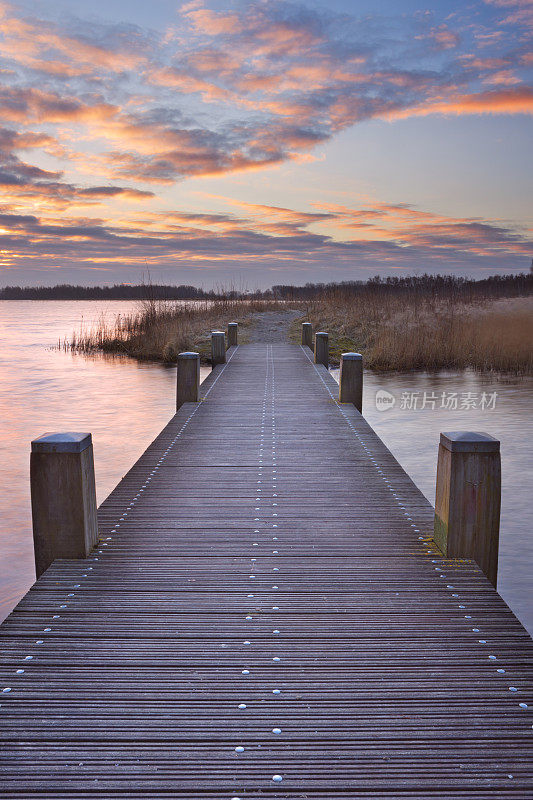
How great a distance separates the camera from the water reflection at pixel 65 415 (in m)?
6.92

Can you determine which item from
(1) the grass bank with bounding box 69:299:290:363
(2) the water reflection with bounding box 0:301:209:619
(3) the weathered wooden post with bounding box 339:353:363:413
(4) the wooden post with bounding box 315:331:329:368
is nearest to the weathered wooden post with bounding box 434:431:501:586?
(2) the water reflection with bounding box 0:301:209:619

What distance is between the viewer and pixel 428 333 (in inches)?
699

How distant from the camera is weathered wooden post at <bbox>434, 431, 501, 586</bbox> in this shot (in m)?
3.38

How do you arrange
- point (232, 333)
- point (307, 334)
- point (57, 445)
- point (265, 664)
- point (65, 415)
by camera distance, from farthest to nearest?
1. point (307, 334)
2. point (232, 333)
3. point (65, 415)
4. point (57, 445)
5. point (265, 664)

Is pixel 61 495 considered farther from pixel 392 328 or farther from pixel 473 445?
pixel 392 328

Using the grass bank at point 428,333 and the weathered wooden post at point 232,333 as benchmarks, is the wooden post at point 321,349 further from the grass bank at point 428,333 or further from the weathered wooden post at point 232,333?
the grass bank at point 428,333

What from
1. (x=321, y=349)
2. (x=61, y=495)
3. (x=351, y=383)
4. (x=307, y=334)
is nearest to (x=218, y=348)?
(x=321, y=349)

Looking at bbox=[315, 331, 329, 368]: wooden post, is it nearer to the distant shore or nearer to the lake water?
the lake water

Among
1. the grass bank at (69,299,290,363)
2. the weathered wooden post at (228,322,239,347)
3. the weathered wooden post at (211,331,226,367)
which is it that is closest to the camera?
the weathered wooden post at (211,331,226,367)

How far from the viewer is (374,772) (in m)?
2.05

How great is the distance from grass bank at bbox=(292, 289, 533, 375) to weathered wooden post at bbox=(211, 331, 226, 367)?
5.60m

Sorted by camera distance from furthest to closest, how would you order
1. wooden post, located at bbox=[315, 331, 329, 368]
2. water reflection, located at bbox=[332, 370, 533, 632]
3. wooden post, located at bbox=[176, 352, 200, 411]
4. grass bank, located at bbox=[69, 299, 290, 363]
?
grass bank, located at bbox=[69, 299, 290, 363] → wooden post, located at bbox=[315, 331, 329, 368] → wooden post, located at bbox=[176, 352, 200, 411] → water reflection, located at bbox=[332, 370, 533, 632]

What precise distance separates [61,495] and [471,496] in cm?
226

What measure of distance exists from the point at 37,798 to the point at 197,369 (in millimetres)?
6586
